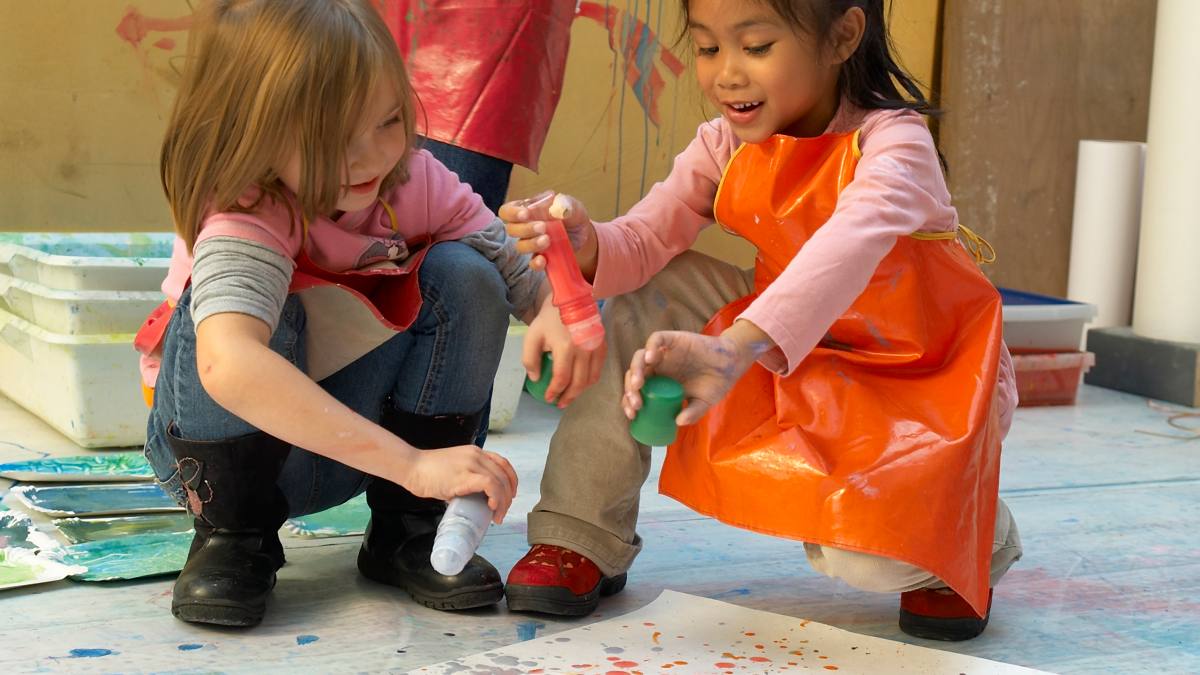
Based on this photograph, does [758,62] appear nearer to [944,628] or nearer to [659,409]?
[659,409]

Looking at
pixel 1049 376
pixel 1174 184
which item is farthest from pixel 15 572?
pixel 1174 184

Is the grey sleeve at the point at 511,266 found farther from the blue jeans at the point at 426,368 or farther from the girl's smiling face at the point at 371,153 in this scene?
the girl's smiling face at the point at 371,153

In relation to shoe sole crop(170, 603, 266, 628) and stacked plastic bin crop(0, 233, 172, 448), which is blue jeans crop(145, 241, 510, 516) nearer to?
shoe sole crop(170, 603, 266, 628)

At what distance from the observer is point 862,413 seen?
4.58ft

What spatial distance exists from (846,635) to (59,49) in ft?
6.56

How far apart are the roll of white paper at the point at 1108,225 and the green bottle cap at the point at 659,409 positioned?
245 cm

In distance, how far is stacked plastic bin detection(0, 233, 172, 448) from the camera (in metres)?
2.13

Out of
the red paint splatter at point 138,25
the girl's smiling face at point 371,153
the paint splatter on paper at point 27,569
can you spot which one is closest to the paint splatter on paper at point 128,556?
the paint splatter on paper at point 27,569

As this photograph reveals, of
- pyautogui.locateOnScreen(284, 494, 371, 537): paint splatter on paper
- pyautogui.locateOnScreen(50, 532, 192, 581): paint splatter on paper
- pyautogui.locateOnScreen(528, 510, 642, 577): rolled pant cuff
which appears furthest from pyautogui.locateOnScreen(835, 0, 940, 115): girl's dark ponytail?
pyautogui.locateOnScreen(50, 532, 192, 581): paint splatter on paper

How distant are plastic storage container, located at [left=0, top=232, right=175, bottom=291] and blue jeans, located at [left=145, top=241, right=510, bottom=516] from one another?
2.43ft

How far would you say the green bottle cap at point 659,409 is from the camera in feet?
3.95

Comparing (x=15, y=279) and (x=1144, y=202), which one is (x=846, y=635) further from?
(x=1144, y=202)

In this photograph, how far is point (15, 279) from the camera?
2.31m

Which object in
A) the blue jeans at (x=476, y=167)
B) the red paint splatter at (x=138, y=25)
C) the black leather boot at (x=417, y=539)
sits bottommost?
the black leather boot at (x=417, y=539)
